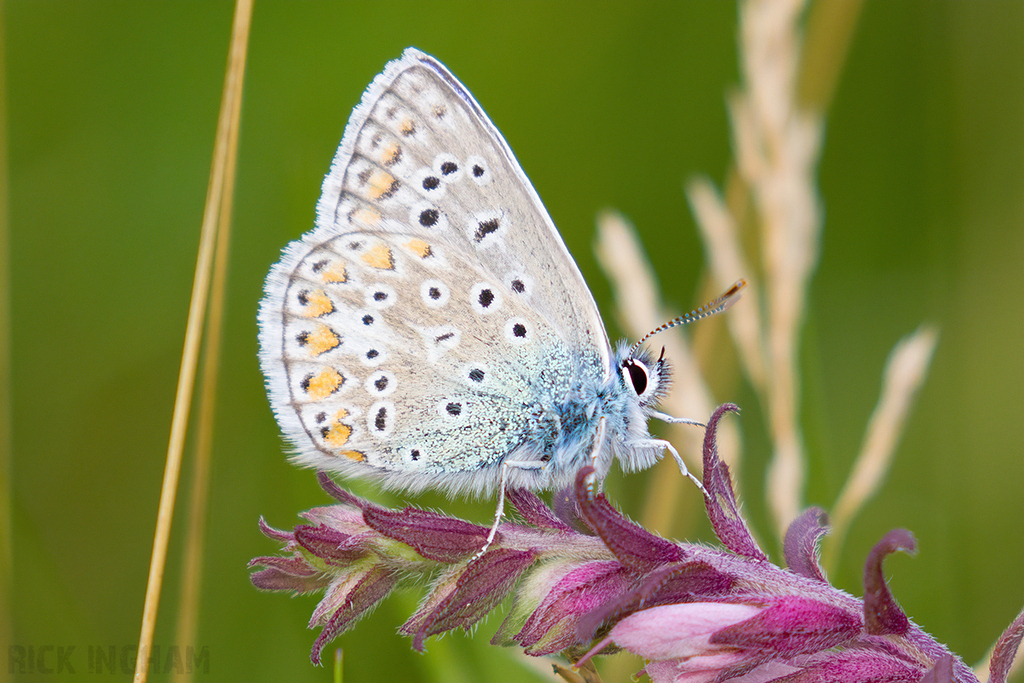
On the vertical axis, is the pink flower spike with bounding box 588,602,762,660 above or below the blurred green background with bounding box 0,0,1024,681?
below

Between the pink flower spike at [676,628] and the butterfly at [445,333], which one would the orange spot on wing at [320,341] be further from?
the pink flower spike at [676,628]

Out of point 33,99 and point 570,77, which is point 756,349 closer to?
point 570,77

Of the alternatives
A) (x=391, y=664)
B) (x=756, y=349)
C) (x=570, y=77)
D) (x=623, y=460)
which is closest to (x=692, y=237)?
(x=570, y=77)

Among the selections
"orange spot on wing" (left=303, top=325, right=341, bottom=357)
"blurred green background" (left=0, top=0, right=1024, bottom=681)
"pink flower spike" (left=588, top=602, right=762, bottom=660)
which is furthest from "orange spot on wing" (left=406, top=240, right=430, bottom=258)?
"pink flower spike" (left=588, top=602, right=762, bottom=660)

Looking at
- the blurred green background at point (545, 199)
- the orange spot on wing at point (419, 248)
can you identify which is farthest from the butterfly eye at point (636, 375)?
the blurred green background at point (545, 199)

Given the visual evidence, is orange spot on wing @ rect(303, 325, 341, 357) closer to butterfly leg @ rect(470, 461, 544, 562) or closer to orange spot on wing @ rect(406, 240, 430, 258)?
orange spot on wing @ rect(406, 240, 430, 258)

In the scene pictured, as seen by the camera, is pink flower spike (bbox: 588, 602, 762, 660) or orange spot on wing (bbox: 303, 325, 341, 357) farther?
orange spot on wing (bbox: 303, 325, 341, 357)

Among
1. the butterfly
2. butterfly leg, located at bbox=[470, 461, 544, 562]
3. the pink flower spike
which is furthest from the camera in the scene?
the butterfly
